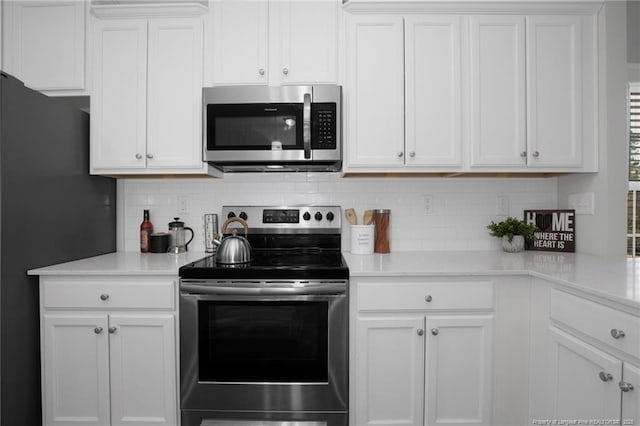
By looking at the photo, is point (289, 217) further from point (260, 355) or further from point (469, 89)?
point (469, 89)

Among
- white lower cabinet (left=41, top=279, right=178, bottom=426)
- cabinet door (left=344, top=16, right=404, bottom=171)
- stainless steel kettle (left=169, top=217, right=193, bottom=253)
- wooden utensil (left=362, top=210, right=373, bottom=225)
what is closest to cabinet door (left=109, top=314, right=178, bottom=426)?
white lower cabinet (left=41, top=279, right=178, bottom=426)

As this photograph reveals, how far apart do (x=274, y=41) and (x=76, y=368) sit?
198 cm

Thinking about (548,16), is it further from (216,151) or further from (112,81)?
(112,81)

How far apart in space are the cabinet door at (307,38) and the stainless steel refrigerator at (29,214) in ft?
4.08

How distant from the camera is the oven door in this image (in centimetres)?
172

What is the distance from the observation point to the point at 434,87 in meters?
2.06

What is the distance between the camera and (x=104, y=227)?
91.0 inches

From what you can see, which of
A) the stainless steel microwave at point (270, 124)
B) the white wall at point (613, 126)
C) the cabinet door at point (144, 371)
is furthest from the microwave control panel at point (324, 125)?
the white wall at point (613, 126)

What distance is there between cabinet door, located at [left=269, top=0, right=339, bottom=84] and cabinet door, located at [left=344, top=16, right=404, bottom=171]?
4.7 inches

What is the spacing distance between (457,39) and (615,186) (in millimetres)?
1218

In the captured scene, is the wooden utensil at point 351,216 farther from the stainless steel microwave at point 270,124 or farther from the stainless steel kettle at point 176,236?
the stainless steel kettle at point 176,236

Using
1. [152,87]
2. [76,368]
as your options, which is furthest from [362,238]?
[76,368]

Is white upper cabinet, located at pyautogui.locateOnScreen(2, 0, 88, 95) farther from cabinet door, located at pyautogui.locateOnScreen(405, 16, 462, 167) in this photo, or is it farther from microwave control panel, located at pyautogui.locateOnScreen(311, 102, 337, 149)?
cabinet door, located at pyautogui.locateOnScreen(405, 16, 462, 167)

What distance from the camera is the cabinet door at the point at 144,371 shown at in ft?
5.70
